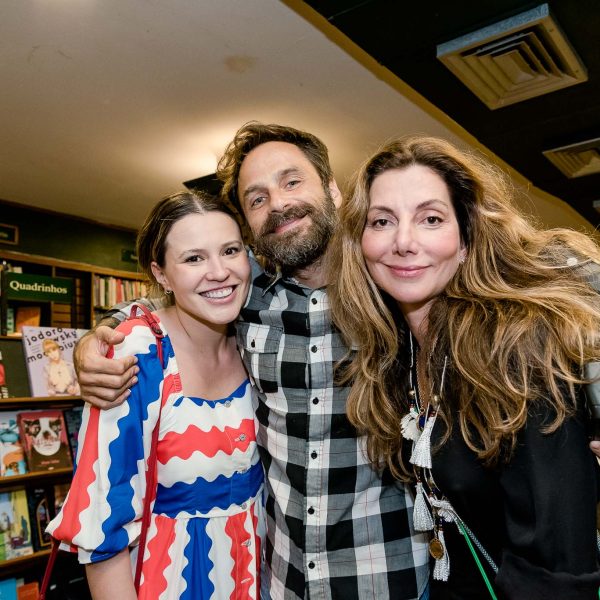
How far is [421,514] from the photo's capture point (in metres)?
1.36

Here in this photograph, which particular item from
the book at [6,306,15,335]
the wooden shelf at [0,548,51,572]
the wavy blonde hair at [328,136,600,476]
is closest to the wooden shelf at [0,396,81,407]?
the wooden shelf at [0,548,51,572]

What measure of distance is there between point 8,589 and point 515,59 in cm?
415

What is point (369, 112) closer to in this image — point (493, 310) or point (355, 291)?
point (355, 291)

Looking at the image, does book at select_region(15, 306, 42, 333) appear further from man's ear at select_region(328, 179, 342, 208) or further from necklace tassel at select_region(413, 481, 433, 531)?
necklace tassel at select_region(413, 481, 433, 531)

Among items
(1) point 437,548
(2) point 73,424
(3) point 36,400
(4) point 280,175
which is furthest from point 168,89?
(1) point 437,548

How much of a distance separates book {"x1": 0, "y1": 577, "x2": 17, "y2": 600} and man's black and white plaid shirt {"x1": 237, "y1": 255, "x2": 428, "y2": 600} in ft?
8.78

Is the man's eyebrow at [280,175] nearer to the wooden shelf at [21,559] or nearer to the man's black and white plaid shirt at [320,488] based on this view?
the man's black and white plaid shirt at [320,488]

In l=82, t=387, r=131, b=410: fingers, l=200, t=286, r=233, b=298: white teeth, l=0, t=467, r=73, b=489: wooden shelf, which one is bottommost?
l=0, t=467, r=73, b=489: wooden shelf

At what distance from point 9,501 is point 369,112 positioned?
3343 millimetres

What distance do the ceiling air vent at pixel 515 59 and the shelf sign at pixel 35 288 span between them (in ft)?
10.5

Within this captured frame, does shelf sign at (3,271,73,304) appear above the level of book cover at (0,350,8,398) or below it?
above

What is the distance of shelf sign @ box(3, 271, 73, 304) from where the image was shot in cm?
391

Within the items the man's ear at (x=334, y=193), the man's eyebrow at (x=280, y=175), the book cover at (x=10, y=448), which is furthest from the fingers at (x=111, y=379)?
the book cover at (x=10, y=448)

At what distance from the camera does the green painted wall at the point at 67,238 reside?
4.82 m
